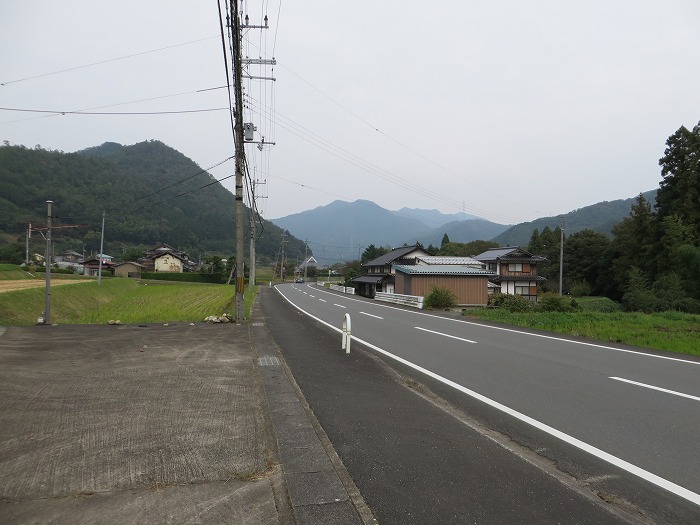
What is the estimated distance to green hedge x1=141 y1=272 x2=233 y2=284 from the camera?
64000 millimetres

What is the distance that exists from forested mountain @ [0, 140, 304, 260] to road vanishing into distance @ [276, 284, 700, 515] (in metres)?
13.5

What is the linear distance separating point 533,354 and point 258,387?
590cm

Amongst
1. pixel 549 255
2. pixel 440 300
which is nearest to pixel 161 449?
pixel 440 300

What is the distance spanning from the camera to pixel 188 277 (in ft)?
214

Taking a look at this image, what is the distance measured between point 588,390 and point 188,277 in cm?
6516

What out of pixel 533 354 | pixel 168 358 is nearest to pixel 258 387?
pixel 168 358

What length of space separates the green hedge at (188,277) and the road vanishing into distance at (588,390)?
57948mm

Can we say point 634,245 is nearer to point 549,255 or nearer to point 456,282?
point 549,255

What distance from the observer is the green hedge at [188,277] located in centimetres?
6400

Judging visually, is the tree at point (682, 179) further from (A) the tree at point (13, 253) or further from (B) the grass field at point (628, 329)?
(A) the tree at point (13, 253)

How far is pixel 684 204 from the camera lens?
37531mm

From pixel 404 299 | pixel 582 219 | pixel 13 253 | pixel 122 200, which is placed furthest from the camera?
pixel 582 219

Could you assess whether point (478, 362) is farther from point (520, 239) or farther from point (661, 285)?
point (520, 239)

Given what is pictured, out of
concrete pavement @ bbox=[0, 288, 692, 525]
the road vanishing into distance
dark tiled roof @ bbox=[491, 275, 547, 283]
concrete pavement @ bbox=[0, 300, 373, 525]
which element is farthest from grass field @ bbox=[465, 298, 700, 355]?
dark tiled roof @ bbox=[491, 275, 547, 283]
